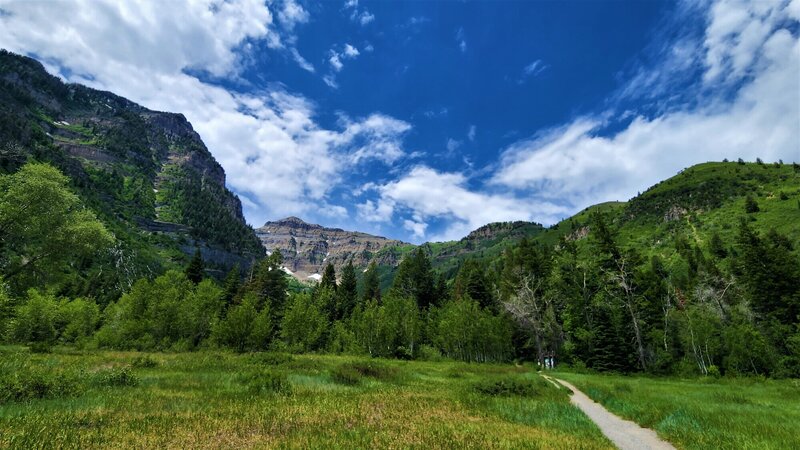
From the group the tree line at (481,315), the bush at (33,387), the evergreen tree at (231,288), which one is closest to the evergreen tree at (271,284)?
the tree line at (481,315)

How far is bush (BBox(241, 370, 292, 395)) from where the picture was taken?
17.4 metres

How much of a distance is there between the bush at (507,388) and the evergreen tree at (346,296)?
192 ft

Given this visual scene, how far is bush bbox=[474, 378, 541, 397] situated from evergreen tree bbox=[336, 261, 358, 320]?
58.6 metres

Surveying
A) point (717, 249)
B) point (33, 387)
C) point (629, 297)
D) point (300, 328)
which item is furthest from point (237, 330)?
point (717, 249)

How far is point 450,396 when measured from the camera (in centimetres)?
1934

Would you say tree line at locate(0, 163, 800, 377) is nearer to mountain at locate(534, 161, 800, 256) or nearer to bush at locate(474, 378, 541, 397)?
bush at locate(474, 378, 541, 397)

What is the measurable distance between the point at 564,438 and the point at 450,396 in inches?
374

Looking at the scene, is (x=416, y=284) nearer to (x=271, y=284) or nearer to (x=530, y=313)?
(x=271, y=284)

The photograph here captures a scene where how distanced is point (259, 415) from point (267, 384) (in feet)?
23.4

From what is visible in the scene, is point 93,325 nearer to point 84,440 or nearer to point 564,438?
point 84,440

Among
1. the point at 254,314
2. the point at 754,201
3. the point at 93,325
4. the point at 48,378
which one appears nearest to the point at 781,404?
the point at 48,378

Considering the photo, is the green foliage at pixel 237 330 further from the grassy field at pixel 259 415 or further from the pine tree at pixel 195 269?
the pine tree at pixel 195 269

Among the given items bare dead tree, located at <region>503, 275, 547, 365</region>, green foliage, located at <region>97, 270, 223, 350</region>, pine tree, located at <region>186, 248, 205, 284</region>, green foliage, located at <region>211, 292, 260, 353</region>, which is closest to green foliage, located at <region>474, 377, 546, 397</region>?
bare dead tree, located at <region>503, 275, 547, 365</region>

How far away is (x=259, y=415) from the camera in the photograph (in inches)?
475
